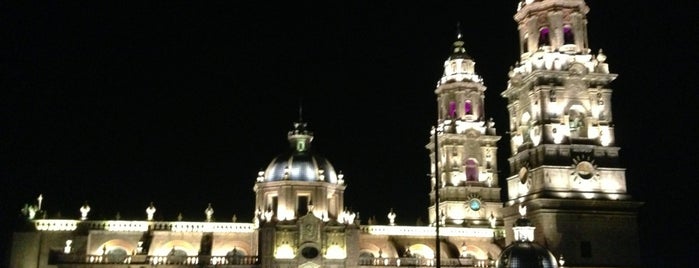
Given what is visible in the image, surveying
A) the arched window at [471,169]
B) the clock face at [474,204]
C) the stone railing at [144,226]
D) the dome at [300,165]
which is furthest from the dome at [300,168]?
the arched window at [471,169]

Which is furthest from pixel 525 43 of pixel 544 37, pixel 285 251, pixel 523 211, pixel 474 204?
pixel 285 251

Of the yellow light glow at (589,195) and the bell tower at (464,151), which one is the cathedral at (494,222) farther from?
the bell tower at (464,151)

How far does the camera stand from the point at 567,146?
190 feet

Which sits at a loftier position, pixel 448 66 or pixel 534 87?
pixel 448 66

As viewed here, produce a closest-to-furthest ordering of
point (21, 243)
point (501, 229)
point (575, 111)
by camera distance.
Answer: point (21, 243), point (575, 111), point (501, 229)

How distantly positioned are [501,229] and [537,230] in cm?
866

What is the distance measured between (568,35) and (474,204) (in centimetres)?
1925

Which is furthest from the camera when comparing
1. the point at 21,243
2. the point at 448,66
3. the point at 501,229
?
the point at 448,66

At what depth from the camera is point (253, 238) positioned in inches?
2366

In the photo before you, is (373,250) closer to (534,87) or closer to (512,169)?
(512,169)

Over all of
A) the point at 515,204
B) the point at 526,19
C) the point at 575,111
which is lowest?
the point at 515,204

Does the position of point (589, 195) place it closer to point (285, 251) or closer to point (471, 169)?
point (471, 169)

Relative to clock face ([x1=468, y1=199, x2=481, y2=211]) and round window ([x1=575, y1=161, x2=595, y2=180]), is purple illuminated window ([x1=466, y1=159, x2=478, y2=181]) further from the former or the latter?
round window ([x1=575, y1=161, x2=595, y2=180])


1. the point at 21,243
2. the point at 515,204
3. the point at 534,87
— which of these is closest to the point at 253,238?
the point at 21,243
